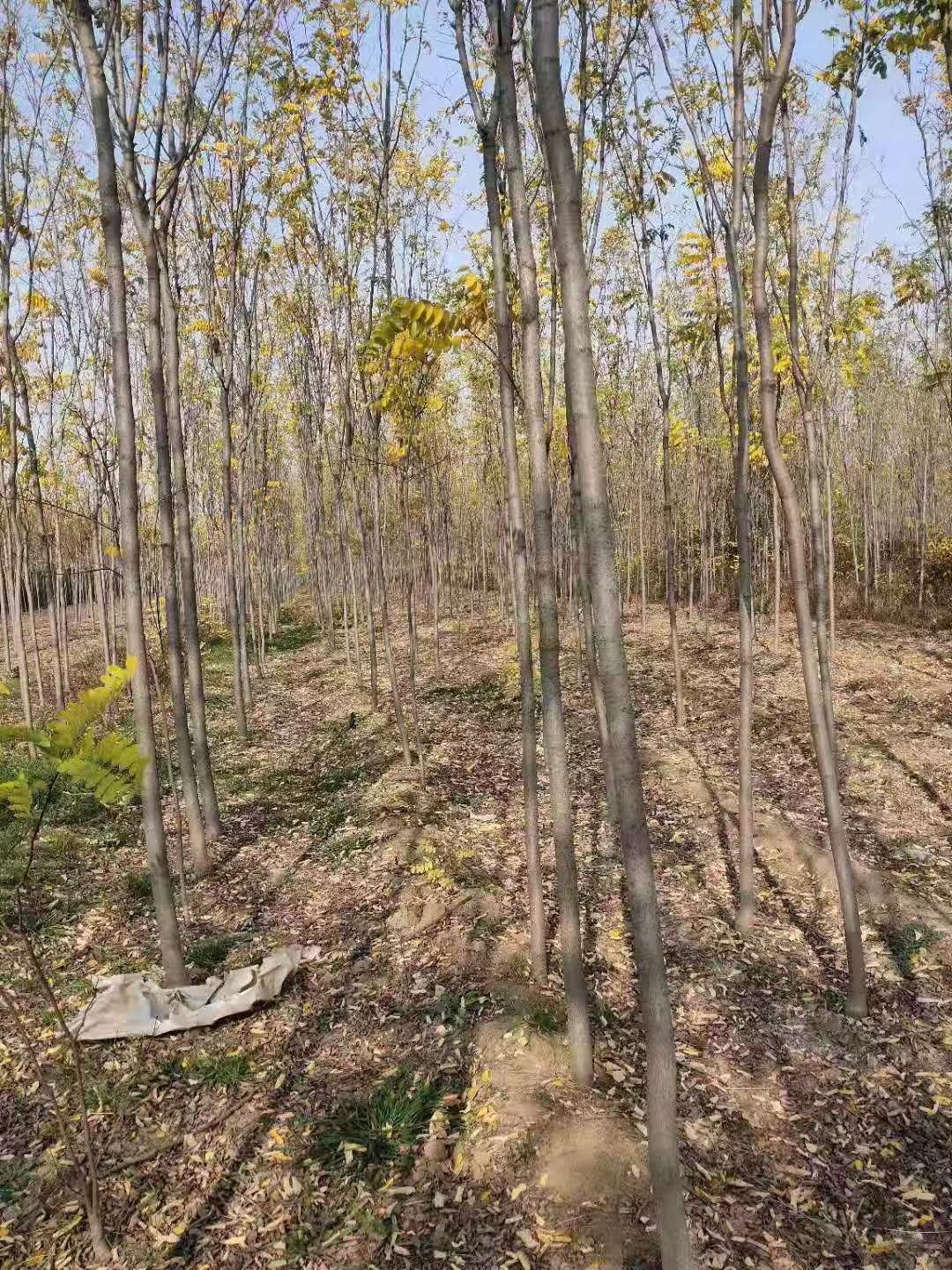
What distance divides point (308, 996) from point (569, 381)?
470 centimetres

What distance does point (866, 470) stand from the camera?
2172 centimetres

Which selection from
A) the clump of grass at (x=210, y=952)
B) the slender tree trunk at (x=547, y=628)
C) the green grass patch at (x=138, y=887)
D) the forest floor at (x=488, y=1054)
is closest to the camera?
the forest floor at (x=488, y=1054)

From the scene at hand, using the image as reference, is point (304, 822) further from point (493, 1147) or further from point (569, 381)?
point (569, 381)

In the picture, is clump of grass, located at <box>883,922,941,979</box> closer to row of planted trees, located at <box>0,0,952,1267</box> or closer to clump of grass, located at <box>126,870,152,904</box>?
row of planted trees, located at <box>0,0,952,1267</box>

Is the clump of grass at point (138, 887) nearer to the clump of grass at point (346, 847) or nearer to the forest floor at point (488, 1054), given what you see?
the forest floor at point (488, 1054)

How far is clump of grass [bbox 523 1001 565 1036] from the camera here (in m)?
4.71

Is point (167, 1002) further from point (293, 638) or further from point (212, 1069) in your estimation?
point (293, 638)

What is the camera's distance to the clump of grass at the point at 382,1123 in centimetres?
390

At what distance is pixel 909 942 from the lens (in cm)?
592

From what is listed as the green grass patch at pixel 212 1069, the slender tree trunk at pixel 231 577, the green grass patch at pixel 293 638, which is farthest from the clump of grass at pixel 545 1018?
the green grass patch at pixel 293 638

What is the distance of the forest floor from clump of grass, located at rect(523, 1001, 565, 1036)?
3 centimetres

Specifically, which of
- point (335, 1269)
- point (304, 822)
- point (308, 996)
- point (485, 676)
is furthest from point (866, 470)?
point (335, 1269)

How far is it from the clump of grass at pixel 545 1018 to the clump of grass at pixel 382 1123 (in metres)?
0.73

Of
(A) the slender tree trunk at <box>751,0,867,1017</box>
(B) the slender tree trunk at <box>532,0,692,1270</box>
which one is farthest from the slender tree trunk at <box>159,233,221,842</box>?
(B) the slender tree trunk at <box>532,0,692,1270</box>
